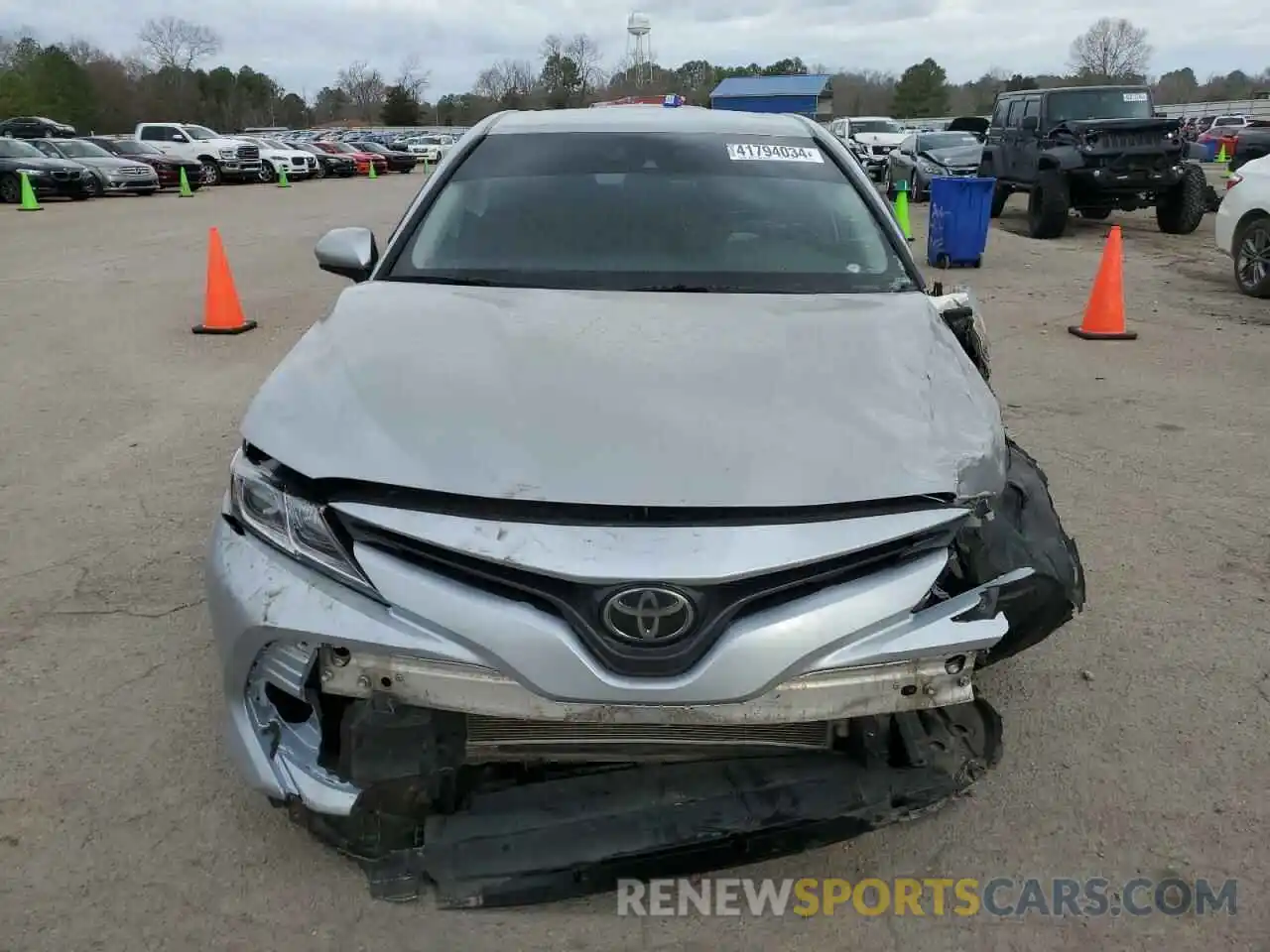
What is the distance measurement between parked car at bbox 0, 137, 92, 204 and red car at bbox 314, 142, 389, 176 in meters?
14.6

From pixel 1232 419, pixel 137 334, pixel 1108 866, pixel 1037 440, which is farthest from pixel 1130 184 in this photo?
pixel 1108 866

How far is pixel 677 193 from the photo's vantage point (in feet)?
11.3

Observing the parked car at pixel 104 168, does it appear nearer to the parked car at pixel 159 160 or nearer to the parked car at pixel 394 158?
the parked car at pixel 159 160

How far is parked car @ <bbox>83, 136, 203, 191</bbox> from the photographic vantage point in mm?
27719

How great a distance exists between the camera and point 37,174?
22.3 meters

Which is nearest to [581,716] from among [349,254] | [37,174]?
[349,254]

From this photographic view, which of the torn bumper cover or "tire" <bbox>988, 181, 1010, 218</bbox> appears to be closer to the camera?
the torn bumper cover

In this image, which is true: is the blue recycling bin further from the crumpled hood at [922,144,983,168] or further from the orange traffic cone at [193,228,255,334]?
the orange traffic cone at [193,228,255,334]

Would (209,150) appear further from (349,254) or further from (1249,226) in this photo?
(349,254)

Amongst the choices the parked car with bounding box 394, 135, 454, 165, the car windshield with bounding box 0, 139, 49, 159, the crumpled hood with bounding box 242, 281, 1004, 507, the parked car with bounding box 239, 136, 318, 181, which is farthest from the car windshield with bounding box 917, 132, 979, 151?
the parked car with bounding box 394, 135, 454, 165

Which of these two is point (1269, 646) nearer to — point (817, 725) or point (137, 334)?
point (817, 725)

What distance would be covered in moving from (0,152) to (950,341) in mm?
25770

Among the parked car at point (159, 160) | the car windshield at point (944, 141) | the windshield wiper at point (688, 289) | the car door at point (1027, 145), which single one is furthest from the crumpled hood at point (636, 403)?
the parked car at point (159, 160)

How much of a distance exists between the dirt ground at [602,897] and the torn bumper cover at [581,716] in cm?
23
